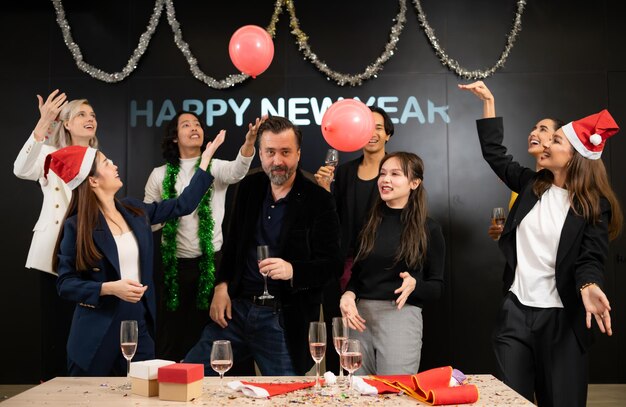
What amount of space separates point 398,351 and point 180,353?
2.18 metres

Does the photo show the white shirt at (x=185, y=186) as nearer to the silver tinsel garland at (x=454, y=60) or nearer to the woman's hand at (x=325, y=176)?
the woman's hand at (x=325, y=176)

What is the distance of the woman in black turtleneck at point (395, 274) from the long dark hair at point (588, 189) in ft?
2.15

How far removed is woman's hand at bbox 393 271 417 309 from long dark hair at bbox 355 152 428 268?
0.42 ft

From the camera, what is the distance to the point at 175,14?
220 inches

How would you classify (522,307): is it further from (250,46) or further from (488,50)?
(488,50)

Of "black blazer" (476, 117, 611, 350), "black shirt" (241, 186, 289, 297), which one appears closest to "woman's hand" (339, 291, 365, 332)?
"black shirt" (241, 186, 289, 297)

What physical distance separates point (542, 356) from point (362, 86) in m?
3.03

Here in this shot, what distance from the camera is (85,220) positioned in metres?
3.24

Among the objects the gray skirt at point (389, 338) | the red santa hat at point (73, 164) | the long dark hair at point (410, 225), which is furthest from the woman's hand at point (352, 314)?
the red santa hat at point (73, 164)

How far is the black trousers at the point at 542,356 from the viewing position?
306cm

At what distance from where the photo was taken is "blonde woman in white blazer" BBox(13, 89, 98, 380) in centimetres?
457

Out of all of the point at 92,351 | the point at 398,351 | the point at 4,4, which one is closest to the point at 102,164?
the point at 92,351

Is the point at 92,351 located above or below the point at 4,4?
below

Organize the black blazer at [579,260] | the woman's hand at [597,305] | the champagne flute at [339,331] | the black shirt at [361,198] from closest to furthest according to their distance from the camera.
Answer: the champagne flute at [339,331] < the woman's hand at [597,305] < the black blazer at [579,260] < the black shirt at [361,198]
